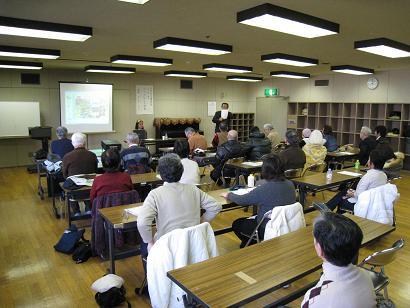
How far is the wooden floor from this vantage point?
3.03m

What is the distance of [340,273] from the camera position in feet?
4.87

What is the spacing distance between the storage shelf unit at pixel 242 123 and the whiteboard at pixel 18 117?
7061 millimetres

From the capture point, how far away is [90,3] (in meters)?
3.42

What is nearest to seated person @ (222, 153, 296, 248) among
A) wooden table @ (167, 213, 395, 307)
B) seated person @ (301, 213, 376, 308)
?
wooden table @ (167, 213, 395, 307)

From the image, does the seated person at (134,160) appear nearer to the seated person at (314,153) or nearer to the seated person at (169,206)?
the seated person at (169,206)

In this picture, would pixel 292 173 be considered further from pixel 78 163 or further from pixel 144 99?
pixel 144 99

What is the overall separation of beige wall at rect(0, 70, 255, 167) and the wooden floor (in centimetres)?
448

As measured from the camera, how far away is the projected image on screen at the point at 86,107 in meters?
9.86

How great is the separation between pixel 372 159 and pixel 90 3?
3.53 meters

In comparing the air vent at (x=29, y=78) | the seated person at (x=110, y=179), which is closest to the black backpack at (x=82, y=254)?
the seated person at (x=110, y=179)

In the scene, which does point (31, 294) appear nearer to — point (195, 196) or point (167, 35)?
point (195, 196)

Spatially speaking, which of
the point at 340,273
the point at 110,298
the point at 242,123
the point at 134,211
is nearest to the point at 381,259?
the point at 340,273

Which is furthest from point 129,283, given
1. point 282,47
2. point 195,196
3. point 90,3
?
point 282,47

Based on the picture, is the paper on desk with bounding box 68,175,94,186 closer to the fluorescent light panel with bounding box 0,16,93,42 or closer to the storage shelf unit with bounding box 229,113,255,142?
the fluorescent light panel with bounding box 0,16,93,42
